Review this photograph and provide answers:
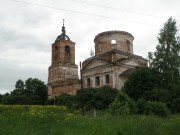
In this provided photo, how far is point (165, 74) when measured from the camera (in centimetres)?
2927

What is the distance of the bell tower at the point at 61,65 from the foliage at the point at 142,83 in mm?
11414

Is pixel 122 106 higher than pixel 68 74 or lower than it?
lower

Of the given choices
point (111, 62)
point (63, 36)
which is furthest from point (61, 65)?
point (111, 62)

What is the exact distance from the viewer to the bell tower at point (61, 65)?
4034 cm

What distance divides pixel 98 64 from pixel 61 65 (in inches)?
307

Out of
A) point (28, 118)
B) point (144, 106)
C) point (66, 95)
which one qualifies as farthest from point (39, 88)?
point (28, 118)

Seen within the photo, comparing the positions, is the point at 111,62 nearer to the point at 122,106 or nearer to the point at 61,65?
the point at 61,65

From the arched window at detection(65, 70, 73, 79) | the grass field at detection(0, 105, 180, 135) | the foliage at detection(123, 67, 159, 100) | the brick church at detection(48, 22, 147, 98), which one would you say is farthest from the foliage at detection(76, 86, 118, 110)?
the grass field at detection(0, 105, 180, 135)

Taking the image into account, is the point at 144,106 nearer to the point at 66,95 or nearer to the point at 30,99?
the point at 66,95

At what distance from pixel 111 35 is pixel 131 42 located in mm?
2848

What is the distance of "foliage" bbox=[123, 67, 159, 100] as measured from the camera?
2903 cm

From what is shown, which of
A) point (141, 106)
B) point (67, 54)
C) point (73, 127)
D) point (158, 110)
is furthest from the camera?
point (67, 54)

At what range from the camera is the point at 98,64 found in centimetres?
3547

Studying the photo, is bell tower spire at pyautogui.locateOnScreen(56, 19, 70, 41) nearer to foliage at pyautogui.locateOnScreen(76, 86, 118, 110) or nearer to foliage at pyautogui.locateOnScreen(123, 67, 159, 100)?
foliage at pyautogui.locateOnScreen(76, 86, 118, 110)
